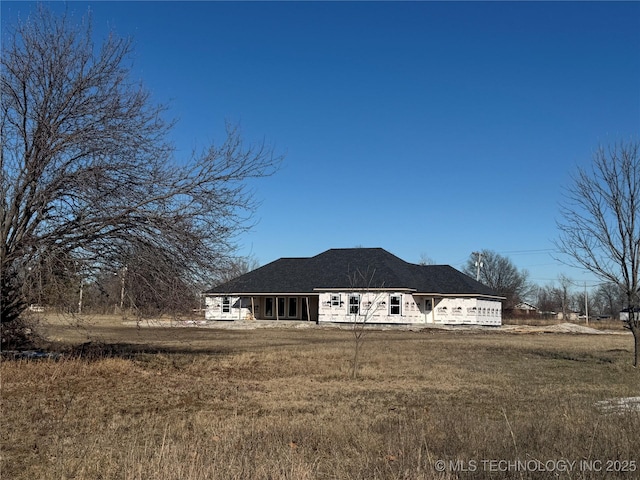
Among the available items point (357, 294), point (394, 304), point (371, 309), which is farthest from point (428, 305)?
point (357, 294)

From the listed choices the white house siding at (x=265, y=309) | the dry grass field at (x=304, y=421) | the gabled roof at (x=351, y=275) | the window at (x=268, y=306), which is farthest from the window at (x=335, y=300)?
the dry grass field at (x=304, y=421)

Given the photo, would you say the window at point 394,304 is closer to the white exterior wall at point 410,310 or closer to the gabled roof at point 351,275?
the white exterior wall at point 410,310

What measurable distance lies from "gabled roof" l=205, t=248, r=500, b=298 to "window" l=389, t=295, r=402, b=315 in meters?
1.04

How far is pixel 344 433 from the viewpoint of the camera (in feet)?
24.2

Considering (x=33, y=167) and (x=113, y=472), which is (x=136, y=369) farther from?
(x=113, y=472)

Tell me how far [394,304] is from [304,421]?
117 ft

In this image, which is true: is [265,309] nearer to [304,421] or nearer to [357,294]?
[357,294]

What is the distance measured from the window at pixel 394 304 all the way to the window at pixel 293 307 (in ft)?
32.0

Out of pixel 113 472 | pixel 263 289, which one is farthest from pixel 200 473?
pixel 263 289

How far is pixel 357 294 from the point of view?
141ft

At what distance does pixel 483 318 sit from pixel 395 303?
A: 857cm

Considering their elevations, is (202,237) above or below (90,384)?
above

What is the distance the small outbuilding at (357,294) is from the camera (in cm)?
4369

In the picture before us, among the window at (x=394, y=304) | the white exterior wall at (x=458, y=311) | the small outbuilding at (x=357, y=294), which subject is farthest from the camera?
the white exterior wall at (x=458, y=311)
